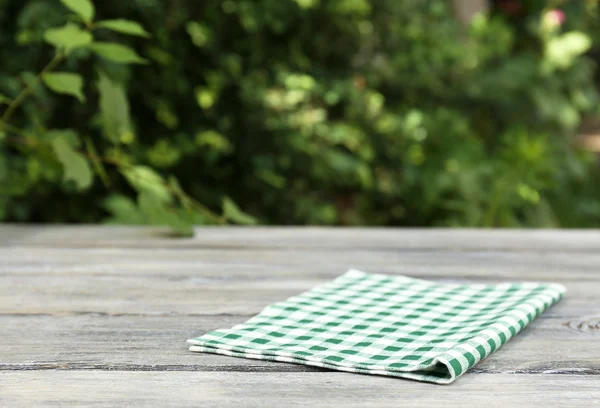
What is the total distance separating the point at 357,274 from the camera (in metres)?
1.35

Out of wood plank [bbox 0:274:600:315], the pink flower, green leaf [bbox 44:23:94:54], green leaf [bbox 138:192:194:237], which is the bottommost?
wood plank [bbox 0:274:600:315]

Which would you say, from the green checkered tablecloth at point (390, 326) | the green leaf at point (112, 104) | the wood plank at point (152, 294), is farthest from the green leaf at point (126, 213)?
the green checkered tablecloth at point (390, 326)

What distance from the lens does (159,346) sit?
3.33 ft

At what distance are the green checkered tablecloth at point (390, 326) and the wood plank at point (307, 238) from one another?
1.12ft

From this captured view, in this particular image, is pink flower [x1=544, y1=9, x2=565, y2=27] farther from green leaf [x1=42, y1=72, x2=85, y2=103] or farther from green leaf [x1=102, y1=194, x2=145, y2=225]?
green leaf [x1=42, y1=72, x2=85, y2=103]

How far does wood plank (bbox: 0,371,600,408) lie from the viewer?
2.76 feet

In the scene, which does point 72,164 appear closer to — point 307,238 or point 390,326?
point 307,238

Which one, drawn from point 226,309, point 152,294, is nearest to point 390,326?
point 226,309

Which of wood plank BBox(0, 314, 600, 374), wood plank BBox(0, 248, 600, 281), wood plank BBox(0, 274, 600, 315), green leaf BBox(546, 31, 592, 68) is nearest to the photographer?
wood plank BBox(0, 314, 600, 374)

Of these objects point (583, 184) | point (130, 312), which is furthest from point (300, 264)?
point (583, 184)

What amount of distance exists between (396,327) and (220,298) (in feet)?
0.89

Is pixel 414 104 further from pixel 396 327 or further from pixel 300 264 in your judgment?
pixel 396 327

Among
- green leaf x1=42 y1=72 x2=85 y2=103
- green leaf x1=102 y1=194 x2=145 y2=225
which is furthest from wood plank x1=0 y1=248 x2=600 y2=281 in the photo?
green leaf x1=102 y1=194 x2=145 y2=225

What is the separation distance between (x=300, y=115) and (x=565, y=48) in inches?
53.0
